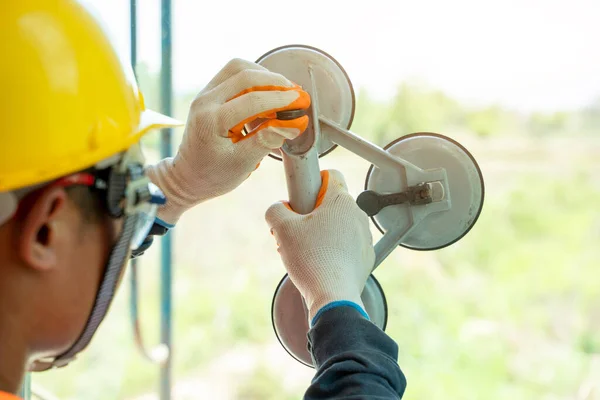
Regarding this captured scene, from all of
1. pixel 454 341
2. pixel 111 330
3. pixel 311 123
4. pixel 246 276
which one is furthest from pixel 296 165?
pixel 111 330

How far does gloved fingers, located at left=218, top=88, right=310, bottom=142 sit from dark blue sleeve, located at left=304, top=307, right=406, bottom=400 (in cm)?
37

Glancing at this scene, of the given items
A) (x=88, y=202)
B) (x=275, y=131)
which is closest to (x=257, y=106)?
(x=275, y=131)

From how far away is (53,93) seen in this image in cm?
72

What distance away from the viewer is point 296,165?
1.10 m

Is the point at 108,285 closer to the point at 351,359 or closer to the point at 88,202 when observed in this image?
the point at 88,202

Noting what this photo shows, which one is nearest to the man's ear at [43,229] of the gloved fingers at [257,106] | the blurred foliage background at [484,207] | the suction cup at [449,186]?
the gloved fingers at [257,106]

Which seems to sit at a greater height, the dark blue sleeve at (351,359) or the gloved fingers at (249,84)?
the gloved fingers at (249,84)

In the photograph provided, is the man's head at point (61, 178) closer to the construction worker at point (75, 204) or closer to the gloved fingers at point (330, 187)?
the construction worker at point (75, 204)

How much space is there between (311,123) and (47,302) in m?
0.59

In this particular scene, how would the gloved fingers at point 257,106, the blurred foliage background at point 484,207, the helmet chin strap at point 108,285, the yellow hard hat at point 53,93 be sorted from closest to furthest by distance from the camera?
the yellow hard hat at point 53,93
the helmet chin strap at point 108,285
the gloved fingers at point 257,106
the blurred foliage background at point 484,207

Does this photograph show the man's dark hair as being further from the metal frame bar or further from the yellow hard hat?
the metal frame bar

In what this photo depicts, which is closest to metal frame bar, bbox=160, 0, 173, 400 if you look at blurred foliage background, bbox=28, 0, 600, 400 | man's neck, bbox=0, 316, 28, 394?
blurred foliage background, bbox=28, 0, 600, 400

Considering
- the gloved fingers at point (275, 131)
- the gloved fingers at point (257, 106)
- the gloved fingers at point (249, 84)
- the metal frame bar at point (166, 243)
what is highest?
the gloved fingers at point (249, 84)

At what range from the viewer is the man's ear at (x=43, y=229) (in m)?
0.71
